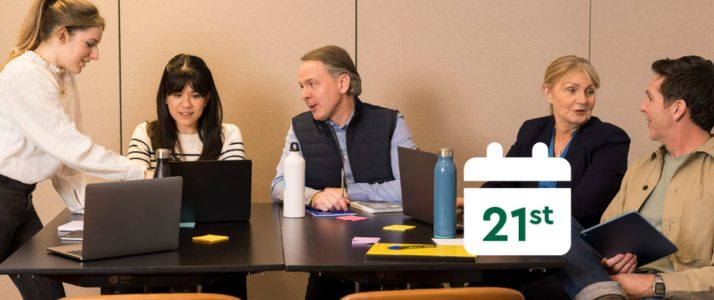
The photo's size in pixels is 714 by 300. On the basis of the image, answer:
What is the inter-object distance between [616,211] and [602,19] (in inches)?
75.9

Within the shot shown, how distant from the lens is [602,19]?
4.37 meters

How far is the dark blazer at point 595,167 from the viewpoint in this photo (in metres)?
2.89

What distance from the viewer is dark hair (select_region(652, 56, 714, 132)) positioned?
2500 millimetres

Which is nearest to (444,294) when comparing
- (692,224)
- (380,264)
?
(380,264)

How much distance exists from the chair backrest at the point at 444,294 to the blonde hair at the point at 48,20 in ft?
5.37

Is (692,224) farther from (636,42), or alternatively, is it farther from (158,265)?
(636,42)

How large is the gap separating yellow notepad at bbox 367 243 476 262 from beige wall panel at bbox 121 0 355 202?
85.2 inches

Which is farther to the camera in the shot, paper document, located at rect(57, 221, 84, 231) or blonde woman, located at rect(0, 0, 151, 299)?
blonde woman, located at rect(0, 0, 151, 299)

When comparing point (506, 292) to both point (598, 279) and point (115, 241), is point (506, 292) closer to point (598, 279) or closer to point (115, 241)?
point (598, 279)

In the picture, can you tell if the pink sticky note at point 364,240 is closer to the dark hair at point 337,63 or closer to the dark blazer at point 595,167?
the dark blazer at point 595,167

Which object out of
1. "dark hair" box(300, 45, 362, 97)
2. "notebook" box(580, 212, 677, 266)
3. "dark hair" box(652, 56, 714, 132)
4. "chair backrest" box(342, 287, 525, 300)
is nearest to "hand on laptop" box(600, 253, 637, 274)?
"notebook" box(580, 212, 677, 266)

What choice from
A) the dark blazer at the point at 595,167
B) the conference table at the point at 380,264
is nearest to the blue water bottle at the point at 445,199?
the conference table at the point at 380,264

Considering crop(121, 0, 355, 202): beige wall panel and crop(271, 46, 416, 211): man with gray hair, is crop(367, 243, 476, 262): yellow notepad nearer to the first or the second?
crop(271, 46, 416, 211): man with gray hair

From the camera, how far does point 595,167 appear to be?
9.65 feet
